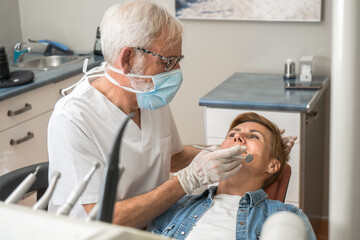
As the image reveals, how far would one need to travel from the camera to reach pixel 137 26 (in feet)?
5.37

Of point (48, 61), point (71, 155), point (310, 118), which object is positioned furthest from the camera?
point (48, 61)

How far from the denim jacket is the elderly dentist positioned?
6 cm

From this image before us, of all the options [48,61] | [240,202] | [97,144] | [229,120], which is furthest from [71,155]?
[48,61]

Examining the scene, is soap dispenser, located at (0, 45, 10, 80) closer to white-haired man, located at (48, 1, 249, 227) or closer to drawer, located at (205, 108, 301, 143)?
drawer, located at (205, 108, 301, 143)

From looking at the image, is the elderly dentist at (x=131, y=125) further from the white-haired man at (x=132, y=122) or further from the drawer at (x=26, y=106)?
the drawer at (x=26, y=106)

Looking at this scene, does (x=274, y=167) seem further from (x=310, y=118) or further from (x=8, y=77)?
(x=8, y=77)

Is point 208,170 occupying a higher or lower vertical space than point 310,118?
higher

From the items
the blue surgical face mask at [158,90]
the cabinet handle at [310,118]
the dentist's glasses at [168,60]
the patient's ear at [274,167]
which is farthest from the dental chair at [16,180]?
the cabinet handle at [310,118]

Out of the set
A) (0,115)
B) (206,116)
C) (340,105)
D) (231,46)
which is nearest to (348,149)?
(340,105)

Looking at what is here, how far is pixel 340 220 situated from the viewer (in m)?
0.49

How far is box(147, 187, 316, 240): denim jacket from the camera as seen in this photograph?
1.61 m

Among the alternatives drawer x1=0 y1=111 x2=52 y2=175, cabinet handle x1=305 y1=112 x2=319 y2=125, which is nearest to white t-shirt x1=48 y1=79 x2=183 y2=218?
cabinet handle x1=305 y1=112 x2=319 y2=125

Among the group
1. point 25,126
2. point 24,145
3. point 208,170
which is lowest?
point 24,145

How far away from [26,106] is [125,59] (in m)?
1.45
